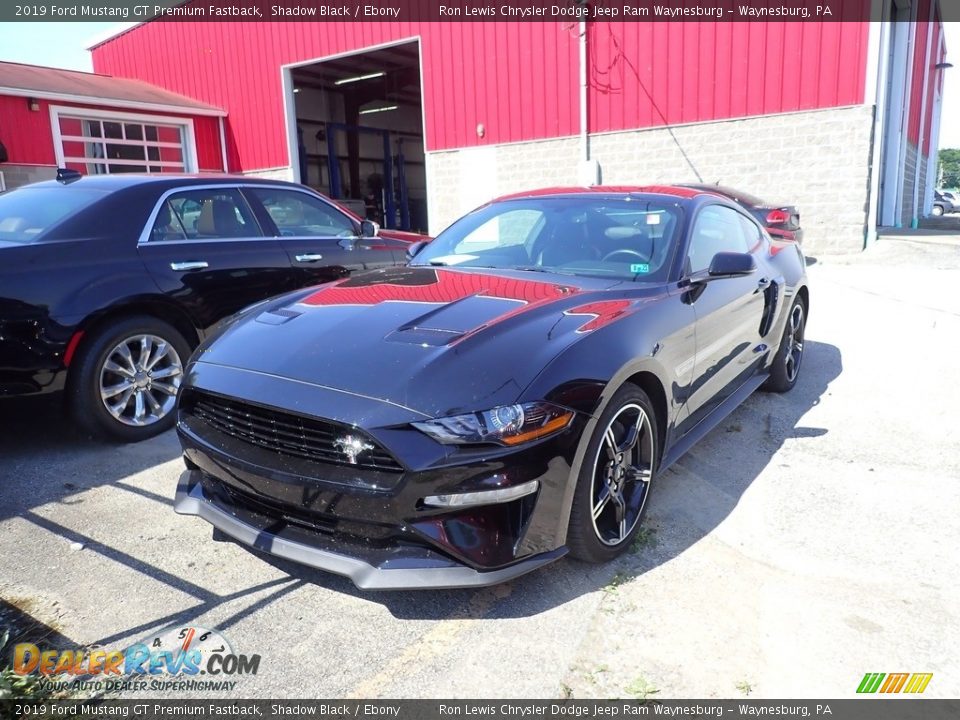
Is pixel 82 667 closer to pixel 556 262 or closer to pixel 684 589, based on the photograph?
pixel 684 589

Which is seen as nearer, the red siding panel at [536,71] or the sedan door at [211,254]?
the sedan door at [211,254]

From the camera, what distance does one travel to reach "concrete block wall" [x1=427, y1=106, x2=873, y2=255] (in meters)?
11.3

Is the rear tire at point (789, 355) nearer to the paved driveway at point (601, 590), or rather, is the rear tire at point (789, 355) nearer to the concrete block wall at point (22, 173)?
the paved driveway at point (601, 590)

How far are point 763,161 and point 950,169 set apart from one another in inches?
4040

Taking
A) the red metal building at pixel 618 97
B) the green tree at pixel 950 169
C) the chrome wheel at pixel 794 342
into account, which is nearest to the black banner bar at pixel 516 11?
the red metal building at pixel 618 97

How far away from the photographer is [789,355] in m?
5.06

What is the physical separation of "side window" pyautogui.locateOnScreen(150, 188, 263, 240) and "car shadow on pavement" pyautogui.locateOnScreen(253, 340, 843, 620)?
253 cm

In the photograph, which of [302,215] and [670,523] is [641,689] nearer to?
[670,523]

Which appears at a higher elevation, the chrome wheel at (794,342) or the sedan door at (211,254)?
the sedan door at (211,254)

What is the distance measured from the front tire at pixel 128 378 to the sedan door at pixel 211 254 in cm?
27

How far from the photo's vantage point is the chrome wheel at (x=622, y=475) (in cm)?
270

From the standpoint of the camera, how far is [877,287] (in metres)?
8.90

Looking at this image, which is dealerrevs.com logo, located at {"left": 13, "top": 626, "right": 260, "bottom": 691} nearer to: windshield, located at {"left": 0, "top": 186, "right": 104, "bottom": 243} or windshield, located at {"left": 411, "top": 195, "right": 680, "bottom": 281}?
windshield, located at {"left": 411, "top": 195, "right": 680, "bottom": 281}

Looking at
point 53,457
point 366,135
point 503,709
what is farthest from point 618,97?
point 366,135
